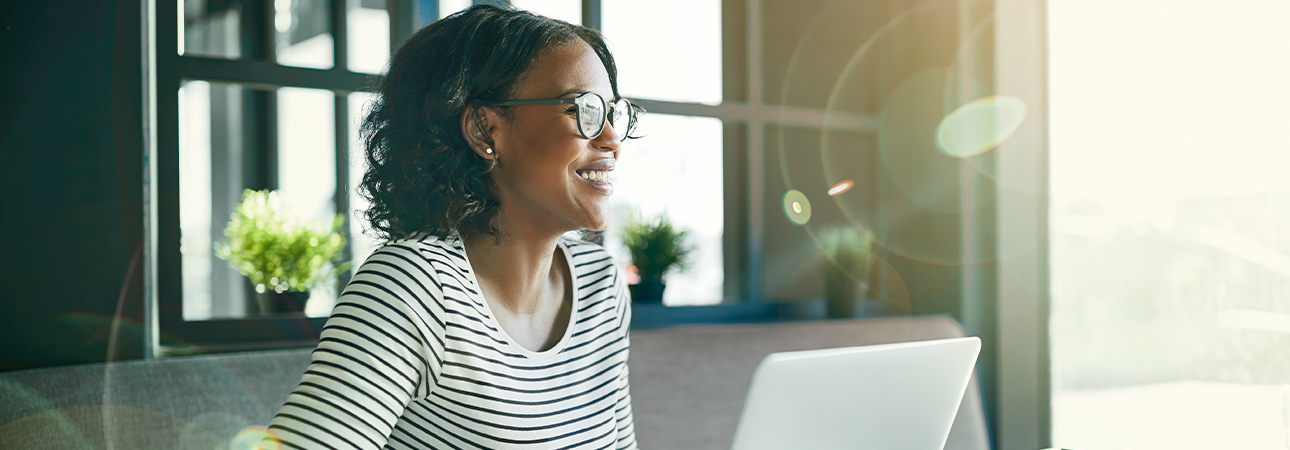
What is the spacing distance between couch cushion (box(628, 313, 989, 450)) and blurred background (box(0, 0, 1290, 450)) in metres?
0.38

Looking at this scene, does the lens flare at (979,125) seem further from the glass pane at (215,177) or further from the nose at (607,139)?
the glass pane at (215,177)

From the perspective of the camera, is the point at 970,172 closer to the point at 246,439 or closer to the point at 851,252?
the point at 851,252

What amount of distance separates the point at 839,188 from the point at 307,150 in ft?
7.32

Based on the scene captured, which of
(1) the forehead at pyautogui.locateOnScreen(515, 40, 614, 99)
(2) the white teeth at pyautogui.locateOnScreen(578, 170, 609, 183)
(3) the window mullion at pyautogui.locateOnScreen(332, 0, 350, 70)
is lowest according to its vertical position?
(2) the white teeth at pyautogui.locateOnScreen(578, 170, 609, 183)

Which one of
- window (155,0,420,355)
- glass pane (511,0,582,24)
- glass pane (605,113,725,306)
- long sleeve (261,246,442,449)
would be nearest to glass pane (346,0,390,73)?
window (155,0,420,355)

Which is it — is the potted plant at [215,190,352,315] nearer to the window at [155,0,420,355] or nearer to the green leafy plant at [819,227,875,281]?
the window at [155,0,420,355]

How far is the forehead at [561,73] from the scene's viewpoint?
1248 millimetres

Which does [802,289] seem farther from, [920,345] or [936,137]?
[920,345]

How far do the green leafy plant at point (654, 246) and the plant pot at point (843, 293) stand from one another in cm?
59

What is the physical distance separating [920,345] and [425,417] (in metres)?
0.70

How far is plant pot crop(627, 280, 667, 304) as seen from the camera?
7.95 ft

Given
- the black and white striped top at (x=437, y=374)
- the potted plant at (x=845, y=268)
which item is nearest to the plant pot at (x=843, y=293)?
the potted plant at (x=845, y=268)

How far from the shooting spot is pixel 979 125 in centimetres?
294

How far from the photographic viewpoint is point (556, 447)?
3.95ft
